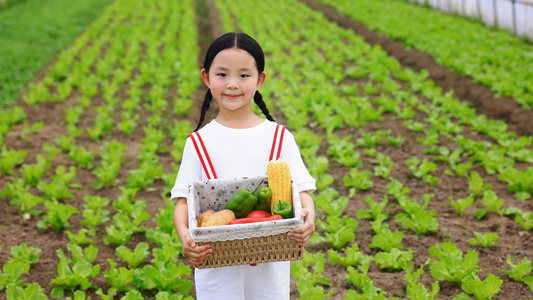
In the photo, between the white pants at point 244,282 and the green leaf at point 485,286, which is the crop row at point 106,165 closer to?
the white pants at point 244,282

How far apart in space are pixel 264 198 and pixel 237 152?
0.86 feet

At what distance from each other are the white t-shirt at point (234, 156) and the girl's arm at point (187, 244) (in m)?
0.08

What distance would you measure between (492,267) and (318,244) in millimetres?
1393

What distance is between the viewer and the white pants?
222 centimetres

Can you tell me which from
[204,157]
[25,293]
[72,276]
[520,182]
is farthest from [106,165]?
[520,182]

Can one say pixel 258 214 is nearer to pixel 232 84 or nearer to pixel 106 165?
pixel 232 84

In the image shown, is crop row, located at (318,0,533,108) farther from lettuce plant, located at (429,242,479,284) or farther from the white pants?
the white pants

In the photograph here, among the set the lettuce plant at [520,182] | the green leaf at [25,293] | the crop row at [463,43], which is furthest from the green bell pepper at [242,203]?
the crop row at [463,43]

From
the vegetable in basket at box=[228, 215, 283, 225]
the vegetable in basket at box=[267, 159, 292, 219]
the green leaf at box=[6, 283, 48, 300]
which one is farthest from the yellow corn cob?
the green leaf at box=[6, 283, 48, 300]

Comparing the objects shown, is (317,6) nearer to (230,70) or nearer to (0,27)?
(0,27)

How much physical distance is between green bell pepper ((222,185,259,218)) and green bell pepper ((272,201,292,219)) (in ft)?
0.36

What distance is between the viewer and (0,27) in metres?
14.2

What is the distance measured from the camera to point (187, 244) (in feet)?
6.57

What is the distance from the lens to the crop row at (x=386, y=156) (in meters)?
3.78
